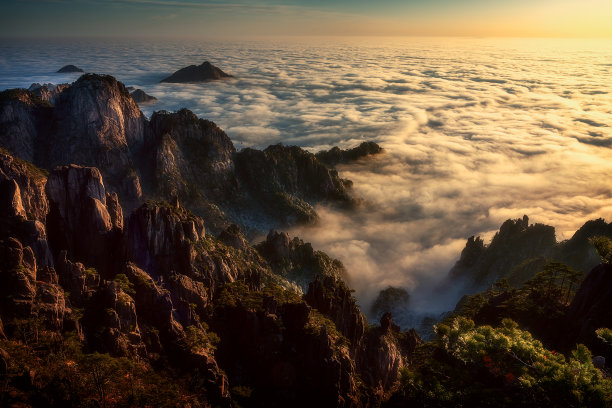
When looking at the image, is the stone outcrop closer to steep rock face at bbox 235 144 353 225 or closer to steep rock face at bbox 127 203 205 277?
steep rock face at bbox 127 203 205 277

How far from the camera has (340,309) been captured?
176 feet

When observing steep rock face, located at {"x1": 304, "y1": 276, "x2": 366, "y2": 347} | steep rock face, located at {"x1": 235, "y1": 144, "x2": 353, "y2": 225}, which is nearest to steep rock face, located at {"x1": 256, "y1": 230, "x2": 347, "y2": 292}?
steep rock face, located at {"x1": 235, "y1": 144, "x2": 353, "y2": 225}

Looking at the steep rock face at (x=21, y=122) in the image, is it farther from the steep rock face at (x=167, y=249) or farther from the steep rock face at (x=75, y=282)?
the steep rock face at (x=75, y=282)

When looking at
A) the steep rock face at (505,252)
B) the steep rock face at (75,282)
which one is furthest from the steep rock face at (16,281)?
the steep rock face at (505,252)

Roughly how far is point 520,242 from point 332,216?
62759mm

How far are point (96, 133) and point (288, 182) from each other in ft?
205

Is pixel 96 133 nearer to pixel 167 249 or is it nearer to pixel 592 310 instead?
pixel 167 249

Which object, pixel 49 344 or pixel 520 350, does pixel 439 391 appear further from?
pixel 49 344

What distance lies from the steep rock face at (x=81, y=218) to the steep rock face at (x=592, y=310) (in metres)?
51.4

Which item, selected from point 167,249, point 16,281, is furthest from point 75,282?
point 167,249

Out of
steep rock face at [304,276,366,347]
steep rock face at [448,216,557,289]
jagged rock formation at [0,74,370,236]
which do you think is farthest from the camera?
steep rock face at [448,216,557,289]

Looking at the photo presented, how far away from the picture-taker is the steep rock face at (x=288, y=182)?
12862 cm

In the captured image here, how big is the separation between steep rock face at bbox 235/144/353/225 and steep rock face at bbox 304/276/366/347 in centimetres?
7082

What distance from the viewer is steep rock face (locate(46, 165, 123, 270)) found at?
44062 millimetres
